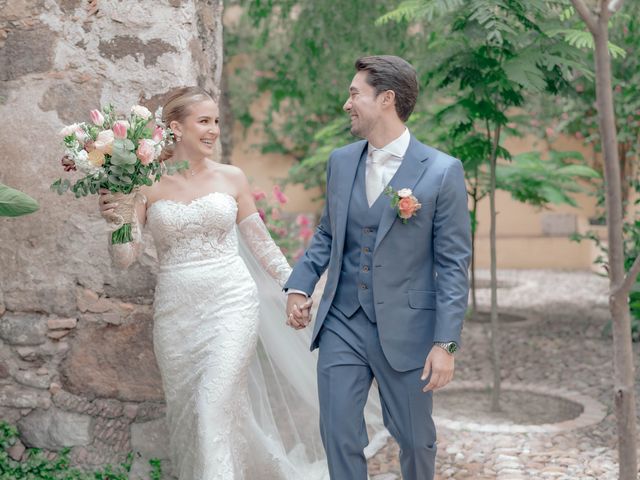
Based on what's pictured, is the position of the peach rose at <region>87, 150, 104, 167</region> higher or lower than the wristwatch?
higher

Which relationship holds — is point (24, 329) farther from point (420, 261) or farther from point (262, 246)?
point (420, 261)

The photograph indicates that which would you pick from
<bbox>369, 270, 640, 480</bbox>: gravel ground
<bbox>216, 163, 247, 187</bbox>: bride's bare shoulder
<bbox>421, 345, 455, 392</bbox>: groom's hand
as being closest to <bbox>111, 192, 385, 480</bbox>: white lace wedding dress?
<bbox>216, 163, 247, 187</bbox>: bride's bare shoulder

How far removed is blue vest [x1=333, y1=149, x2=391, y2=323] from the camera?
11.1 ft

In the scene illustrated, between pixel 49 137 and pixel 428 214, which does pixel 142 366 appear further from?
pixel 428 214

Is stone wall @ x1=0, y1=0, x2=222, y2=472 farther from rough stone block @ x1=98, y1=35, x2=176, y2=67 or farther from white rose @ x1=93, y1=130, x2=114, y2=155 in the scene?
white rose @ x1=93, y1=130, x2=114, y2=155

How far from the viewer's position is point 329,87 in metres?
9.62

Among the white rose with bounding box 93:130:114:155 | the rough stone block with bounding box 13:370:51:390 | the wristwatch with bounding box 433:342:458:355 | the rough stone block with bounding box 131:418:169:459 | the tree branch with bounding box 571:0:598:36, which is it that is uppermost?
the tree branch with bounding box 571:0:598:36

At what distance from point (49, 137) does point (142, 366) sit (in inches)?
49.5

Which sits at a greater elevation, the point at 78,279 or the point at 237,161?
the point at 237,161

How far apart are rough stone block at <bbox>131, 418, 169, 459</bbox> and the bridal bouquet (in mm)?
1450

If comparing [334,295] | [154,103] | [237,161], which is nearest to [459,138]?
[154,103]

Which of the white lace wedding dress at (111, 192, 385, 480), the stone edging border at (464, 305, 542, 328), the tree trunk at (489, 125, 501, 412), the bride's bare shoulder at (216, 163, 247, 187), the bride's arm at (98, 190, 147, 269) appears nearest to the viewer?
the bride's arm at (98, 190, 147, 269)

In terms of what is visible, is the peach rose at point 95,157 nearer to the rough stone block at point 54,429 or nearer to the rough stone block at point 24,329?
the rough stone block at point 24,329

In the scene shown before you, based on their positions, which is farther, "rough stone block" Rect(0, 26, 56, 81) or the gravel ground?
the gravel ground
